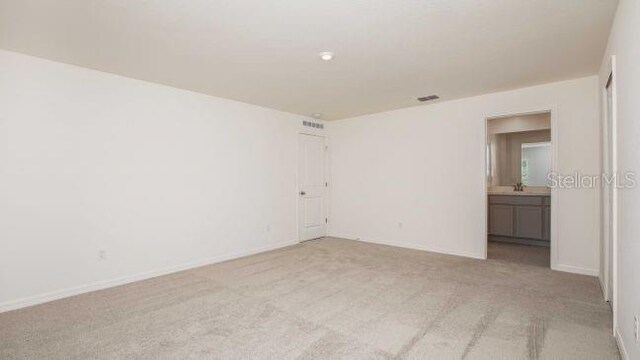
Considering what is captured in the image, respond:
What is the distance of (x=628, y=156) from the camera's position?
1.91m

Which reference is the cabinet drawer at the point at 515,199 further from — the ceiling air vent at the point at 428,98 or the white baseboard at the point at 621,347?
the white baseboard at the point at 621,347

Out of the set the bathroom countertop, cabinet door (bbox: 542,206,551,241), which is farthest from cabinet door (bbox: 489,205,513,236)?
cabinet door (bbox: 542,206,551,241)

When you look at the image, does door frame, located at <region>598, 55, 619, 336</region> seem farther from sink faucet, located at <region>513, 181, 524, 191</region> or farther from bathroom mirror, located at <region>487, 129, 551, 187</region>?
bathroom mirror, located at <region>487, 129, 551, 187</region>

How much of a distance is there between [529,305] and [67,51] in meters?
5.00

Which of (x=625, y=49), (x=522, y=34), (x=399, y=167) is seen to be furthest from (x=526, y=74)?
(x=399, y=167)

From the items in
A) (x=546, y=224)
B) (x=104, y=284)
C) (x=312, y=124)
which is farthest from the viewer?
(x=312, y=124)

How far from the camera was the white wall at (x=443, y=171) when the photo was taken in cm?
389

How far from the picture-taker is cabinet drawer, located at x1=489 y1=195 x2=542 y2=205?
5.56m

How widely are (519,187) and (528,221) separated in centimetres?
86

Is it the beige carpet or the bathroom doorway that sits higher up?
the bathroom doorway

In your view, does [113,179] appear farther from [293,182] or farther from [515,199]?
[515,199]

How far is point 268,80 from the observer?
3.84 m

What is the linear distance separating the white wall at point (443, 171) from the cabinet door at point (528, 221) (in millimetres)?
1613

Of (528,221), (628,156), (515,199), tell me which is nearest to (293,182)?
(515,199)
